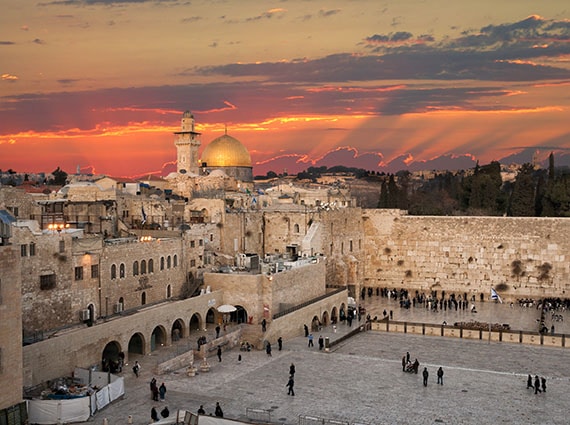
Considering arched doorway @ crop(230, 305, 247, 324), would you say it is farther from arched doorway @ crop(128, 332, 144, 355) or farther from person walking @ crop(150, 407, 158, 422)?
person walking @ crop(150, 407, 158, 422)

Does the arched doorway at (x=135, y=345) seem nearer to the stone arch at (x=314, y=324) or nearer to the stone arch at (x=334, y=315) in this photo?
the stone arch at (x=314, y=324)

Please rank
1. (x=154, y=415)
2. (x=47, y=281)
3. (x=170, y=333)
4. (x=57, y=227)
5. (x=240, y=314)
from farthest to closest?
1. (x=240, y=314)
2. (x=57, y=227)
3. (x=170, y=333)
4. (x=47, y=281)
5. (x=154, y=415)

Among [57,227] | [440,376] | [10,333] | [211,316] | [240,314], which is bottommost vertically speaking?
[440,376]

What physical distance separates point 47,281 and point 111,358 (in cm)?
336

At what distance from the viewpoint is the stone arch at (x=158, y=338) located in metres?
24.0

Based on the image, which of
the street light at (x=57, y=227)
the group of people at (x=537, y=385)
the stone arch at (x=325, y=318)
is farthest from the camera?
the stone arch at (x=325, y=318)

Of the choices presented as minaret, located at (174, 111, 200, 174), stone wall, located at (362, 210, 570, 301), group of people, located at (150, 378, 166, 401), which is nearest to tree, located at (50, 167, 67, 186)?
minaret, located at (174, 111, 200, 174)

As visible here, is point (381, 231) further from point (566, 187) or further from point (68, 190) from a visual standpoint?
point (68, 190)

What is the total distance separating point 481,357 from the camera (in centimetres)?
2552

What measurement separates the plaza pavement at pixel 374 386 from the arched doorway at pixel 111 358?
19.8 inches

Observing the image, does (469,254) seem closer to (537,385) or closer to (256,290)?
(256,290)

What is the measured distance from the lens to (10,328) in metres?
15.9

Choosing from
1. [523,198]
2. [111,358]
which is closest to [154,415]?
[111,358]

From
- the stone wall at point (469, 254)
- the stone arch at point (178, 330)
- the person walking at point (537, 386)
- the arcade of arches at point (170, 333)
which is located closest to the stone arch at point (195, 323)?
the arcade of arches at point (170, 333)
